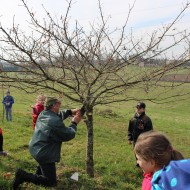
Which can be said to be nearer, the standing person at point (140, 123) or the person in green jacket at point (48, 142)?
the person in green jacket at point (48, 142)

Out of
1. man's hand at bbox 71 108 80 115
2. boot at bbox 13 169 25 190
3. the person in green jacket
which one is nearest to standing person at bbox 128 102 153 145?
man's hand at bbox 71 108 80 115

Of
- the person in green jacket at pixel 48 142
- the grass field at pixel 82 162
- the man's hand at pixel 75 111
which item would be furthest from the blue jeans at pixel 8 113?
the person in green jacket at pixel 48 142

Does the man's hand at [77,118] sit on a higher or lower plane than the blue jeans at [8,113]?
higher

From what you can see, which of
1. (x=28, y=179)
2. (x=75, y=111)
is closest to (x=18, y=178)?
(x=28, y=179)

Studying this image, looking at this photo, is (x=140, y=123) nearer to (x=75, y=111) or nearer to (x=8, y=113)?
(x=75, y=111)

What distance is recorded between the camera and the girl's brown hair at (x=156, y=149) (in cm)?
244

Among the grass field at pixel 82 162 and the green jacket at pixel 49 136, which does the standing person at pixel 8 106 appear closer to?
the grass field at pixel 82 162

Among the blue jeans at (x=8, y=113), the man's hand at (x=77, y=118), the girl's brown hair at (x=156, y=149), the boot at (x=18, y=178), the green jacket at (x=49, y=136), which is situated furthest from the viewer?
the blue jeans at (x=8, y=113)

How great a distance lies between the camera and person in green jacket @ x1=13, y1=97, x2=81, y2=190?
503cm

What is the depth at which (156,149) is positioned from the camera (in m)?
2.44

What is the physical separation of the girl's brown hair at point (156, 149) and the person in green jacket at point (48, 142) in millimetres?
2660

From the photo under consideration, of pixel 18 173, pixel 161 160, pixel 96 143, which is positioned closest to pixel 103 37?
pixel 18 173

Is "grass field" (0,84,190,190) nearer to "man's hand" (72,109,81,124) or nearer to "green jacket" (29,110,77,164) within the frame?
"green jacket" (29,110,77,164)

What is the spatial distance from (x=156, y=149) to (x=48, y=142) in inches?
117
